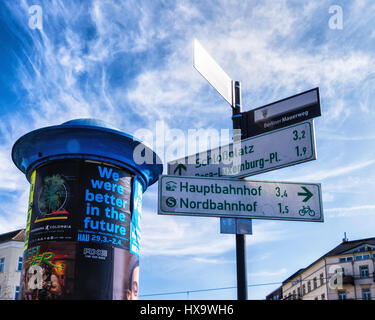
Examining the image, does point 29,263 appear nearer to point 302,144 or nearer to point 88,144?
point 88,144

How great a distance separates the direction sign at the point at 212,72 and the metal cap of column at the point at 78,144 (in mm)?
18082

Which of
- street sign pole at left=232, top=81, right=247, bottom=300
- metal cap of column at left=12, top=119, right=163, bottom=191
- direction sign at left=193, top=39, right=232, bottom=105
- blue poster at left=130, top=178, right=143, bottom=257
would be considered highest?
metal cap of column at left=12, top=119, right=163, bottom=191

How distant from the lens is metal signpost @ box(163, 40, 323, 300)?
20.3 feet

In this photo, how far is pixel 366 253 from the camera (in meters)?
66.2

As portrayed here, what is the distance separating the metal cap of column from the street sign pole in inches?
708

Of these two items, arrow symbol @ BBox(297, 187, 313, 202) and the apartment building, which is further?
the apartment building

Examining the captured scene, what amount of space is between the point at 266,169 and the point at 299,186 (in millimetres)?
498

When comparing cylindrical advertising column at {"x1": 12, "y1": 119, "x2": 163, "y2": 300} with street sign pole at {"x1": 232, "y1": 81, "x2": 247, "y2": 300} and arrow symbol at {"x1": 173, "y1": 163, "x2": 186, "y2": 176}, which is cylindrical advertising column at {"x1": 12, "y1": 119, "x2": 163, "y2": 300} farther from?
street sign pole at {"x1": 232, "y1": 81, "x2": 247, "y2": 300}

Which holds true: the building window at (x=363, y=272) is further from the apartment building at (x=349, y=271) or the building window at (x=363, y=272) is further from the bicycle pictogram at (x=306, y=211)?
the bicycle pictogram at (x=306, y=211)

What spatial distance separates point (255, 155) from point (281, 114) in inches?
27.6

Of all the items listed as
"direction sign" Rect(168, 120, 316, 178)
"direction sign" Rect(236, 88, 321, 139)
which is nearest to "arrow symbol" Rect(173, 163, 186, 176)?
"direction sign" Rect(168, 120, 316, 178)

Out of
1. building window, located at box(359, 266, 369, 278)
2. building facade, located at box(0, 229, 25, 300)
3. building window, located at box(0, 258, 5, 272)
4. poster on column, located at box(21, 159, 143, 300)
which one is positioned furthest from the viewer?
building window, located at box(359, 266, 369, 278)

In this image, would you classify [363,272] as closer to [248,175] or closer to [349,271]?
[349,271]
